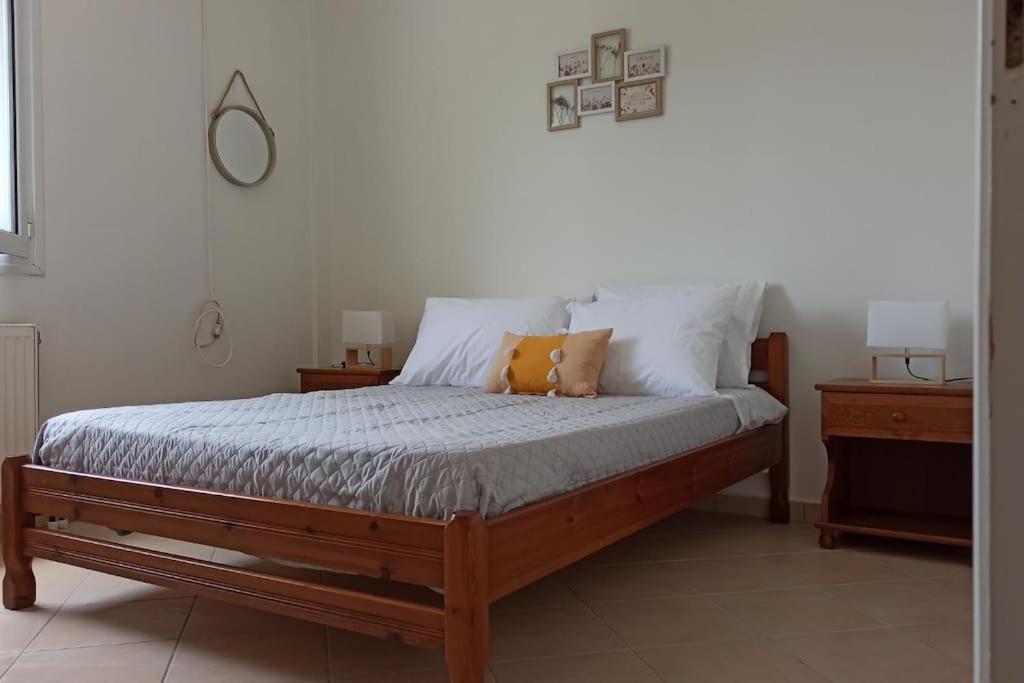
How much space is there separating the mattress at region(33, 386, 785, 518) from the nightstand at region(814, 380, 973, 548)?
0.36 metres

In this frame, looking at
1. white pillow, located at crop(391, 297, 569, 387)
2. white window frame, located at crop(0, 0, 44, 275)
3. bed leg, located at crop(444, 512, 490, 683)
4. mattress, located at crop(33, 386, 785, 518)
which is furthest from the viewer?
white pillow, located at crop(391, 297, 569, 387)

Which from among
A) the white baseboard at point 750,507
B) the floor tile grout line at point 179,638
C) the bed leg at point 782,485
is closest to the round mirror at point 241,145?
the floor tile grout line at point 179,638

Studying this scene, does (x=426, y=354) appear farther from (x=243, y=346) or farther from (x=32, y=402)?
(x=32, y=402)

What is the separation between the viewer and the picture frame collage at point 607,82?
372 centimetres

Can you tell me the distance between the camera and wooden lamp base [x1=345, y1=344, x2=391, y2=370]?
169 inches

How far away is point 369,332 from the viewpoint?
425 cm

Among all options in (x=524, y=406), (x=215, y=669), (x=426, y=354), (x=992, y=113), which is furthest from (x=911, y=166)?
(x=992, y=113)

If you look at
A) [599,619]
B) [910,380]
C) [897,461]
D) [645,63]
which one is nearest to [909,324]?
[910,380]

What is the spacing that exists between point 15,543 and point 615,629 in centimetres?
172

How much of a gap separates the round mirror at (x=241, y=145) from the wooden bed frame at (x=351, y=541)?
80.6 inches

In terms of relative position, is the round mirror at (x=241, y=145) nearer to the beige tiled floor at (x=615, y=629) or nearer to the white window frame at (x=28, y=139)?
the white window frame at (x=28, y=139)

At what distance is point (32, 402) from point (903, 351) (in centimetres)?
324

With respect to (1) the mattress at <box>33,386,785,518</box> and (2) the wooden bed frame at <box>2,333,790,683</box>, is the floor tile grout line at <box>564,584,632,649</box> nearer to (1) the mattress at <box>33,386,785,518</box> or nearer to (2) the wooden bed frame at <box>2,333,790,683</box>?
(2) the wooden bed frame at <box>2,333,790,683</box>

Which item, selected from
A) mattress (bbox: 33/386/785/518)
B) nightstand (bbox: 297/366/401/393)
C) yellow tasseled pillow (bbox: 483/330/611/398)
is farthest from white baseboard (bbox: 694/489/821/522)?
nightstand (bbox: 297/366/401/393)
